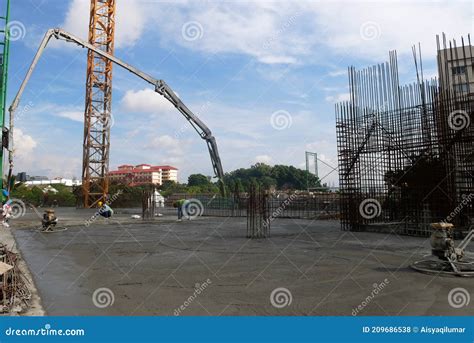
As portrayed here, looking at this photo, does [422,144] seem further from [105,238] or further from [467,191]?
[105,238]

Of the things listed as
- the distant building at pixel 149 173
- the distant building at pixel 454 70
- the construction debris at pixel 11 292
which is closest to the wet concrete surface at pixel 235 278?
the construction debris at pixel 11 292

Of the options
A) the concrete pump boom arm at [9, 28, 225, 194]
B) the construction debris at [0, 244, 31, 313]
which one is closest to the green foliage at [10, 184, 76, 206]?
the concrete pump boom arm at [9, 28, 225, 194]

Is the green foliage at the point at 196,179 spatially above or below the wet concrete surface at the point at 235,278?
above

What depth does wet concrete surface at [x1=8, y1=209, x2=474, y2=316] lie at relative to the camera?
16.2ft

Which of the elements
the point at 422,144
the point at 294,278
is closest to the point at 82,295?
the point at 294,278

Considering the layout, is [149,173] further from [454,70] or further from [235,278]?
[235,278]

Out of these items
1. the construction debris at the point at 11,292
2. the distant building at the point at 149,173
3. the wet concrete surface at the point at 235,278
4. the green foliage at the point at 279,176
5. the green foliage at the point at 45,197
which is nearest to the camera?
the construction debris at the point at 11,292

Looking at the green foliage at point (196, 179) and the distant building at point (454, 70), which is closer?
the distant building at point (454, 70)

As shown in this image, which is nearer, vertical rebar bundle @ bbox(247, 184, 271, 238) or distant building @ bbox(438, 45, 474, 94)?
vertical rebar bundle @ bbox(247, 184, 271, 238)

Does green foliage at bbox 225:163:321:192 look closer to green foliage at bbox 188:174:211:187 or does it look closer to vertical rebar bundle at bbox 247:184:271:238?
green foliage at bbox 188:174:211:187

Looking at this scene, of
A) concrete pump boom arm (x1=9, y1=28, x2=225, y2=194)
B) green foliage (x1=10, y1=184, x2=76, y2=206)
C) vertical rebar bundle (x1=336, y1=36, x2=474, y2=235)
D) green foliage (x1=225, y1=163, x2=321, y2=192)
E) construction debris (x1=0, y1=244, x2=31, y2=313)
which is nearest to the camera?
construction debris (x1=0, y1=244, x2=31, y2=313)

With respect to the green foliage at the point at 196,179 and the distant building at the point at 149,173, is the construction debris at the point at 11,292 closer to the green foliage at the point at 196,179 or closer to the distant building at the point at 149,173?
the green foliage at the point at 196,179

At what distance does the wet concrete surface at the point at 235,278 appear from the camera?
16.2 ft

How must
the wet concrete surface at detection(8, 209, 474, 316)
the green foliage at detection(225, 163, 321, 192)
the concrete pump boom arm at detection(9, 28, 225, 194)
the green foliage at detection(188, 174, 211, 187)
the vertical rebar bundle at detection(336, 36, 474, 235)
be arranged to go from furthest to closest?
1. the green foliage at detection(188, 174, 211, 187)
2. the green foliage at detection(225, 163, 321, 192)
3. the concrete pump boom arm at detection(9, 28, 225, 194)
4. the vertical rebar bundle at detection(336, 36, 474, 235)
5. the wet concrete surface at detection(8, 209, 474, 316)
